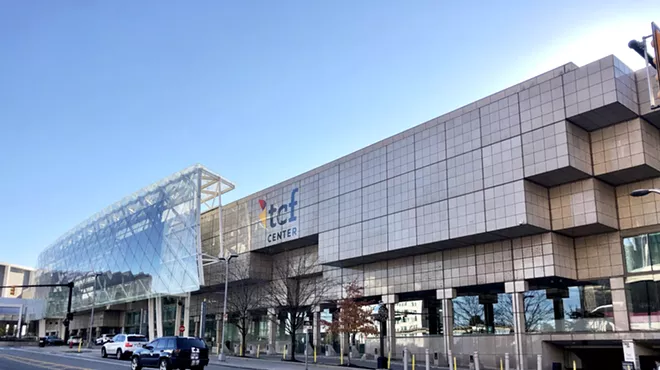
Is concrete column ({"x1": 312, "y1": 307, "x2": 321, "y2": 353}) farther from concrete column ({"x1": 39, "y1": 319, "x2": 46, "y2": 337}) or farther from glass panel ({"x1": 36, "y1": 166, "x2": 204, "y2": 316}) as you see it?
A: concrete column ({"x1": 39, "y1": 319, "x2": 46, "y2": 337})

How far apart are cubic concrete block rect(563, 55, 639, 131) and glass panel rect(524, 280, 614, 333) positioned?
36.3ft

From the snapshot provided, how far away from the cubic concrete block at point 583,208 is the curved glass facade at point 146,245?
39.2m

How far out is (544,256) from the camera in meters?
39.1

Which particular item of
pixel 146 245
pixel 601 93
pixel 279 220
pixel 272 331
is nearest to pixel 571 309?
pixel 601 93

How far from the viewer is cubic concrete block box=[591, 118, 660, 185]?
3612 cm

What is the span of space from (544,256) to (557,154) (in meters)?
7.03

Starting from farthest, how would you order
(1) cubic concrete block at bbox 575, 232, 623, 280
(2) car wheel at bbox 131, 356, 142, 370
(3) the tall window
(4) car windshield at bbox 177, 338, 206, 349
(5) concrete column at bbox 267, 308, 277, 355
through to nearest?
(5) concrete column at bbox 267, 308, 277, 355 < (1) cubic concrete block at bbox 575, 232, 623, 280 < (3) the tall window < (2) car wheel at bbox 131, 356, 142, 370 < (4) car windshield at bbox 177, 338, 206, 349

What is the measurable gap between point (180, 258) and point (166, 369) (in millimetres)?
40230

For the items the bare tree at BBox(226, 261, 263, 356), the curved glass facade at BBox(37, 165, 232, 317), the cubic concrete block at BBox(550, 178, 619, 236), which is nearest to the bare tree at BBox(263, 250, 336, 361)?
the bare tree at BBox(226, 261, 263, 356)

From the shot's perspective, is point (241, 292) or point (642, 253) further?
point (241, 292)

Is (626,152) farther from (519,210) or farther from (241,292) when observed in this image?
(241,292)

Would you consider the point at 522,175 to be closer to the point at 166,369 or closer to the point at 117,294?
the point at 166,369

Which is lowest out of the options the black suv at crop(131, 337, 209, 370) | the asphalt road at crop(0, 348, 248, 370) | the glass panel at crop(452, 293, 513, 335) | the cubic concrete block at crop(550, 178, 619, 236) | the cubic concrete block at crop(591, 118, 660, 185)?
the asphalt road at crop(0, 348, 248, 370)

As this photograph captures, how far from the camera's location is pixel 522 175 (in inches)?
1526
